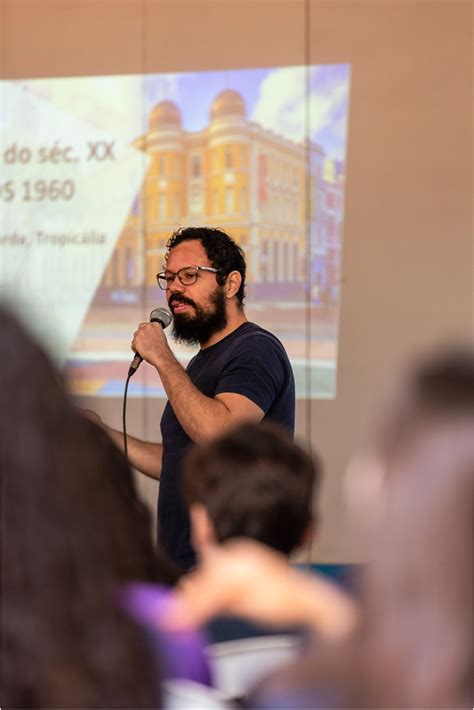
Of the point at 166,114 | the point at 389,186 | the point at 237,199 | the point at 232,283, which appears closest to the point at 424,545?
the point at 232,283

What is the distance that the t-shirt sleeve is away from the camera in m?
2.42

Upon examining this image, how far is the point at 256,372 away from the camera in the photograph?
96.0 inches

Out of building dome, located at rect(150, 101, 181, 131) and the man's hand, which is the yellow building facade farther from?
the man's hand

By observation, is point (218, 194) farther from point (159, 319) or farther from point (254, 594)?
point (254, 594)

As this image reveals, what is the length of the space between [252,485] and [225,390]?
1140mm

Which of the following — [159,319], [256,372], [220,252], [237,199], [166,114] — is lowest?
[256,372]

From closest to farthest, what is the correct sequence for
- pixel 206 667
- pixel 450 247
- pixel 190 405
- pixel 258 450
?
pixel 206 667
pixel 258 450
pixel 190 405
pixel 450 247

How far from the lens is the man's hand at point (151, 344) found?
2.55 m

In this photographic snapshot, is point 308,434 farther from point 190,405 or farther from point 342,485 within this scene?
point 190,405

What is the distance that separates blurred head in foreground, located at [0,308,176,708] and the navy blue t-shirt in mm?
1508

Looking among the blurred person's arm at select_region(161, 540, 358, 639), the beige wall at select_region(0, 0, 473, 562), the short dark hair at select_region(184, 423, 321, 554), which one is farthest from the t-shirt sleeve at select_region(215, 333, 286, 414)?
the beige wall at select_region(0, 0, 473, 562)

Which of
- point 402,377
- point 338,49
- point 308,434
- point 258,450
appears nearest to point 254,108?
point 338,49

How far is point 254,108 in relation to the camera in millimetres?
5172

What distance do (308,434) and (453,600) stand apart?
4.43m
